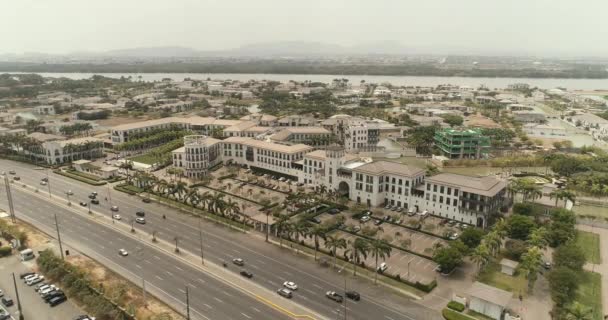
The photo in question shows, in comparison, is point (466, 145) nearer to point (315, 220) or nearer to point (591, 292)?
point (315, 220)

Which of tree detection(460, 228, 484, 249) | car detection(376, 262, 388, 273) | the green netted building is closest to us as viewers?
car detection(376, 262, 388, 273)

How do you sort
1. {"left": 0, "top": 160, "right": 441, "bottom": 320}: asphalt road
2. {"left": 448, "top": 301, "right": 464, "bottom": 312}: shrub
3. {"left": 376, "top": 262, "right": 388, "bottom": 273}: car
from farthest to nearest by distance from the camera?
{"left": 376, "top": 262, "right": 388, "bottom": 273}: car
{"left": 0, "top": 160, "right": 441, "bottom": 320}: asphalt road
{"left": 448, "top": 301, "right": 464, "bottom": 312}: shrub

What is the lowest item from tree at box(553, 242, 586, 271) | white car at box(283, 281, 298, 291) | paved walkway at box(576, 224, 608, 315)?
paved walkway at box(576, 224, 608, 315)

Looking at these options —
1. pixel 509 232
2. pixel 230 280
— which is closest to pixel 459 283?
pixel 509 232

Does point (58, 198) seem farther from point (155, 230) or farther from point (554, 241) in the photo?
point (554, 241)

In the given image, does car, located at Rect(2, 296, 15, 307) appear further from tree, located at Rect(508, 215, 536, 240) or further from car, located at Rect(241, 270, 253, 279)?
tree, located at Rect(508, 215, 536, 240)

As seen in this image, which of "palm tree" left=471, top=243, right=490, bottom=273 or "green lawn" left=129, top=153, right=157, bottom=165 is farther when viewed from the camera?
"green lawn" left=129, top=153, right=157, bottom=165

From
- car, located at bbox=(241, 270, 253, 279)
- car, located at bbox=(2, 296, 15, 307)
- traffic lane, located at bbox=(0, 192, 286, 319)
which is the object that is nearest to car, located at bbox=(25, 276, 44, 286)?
car, located at bbox=(2, 296, 15, 307)
